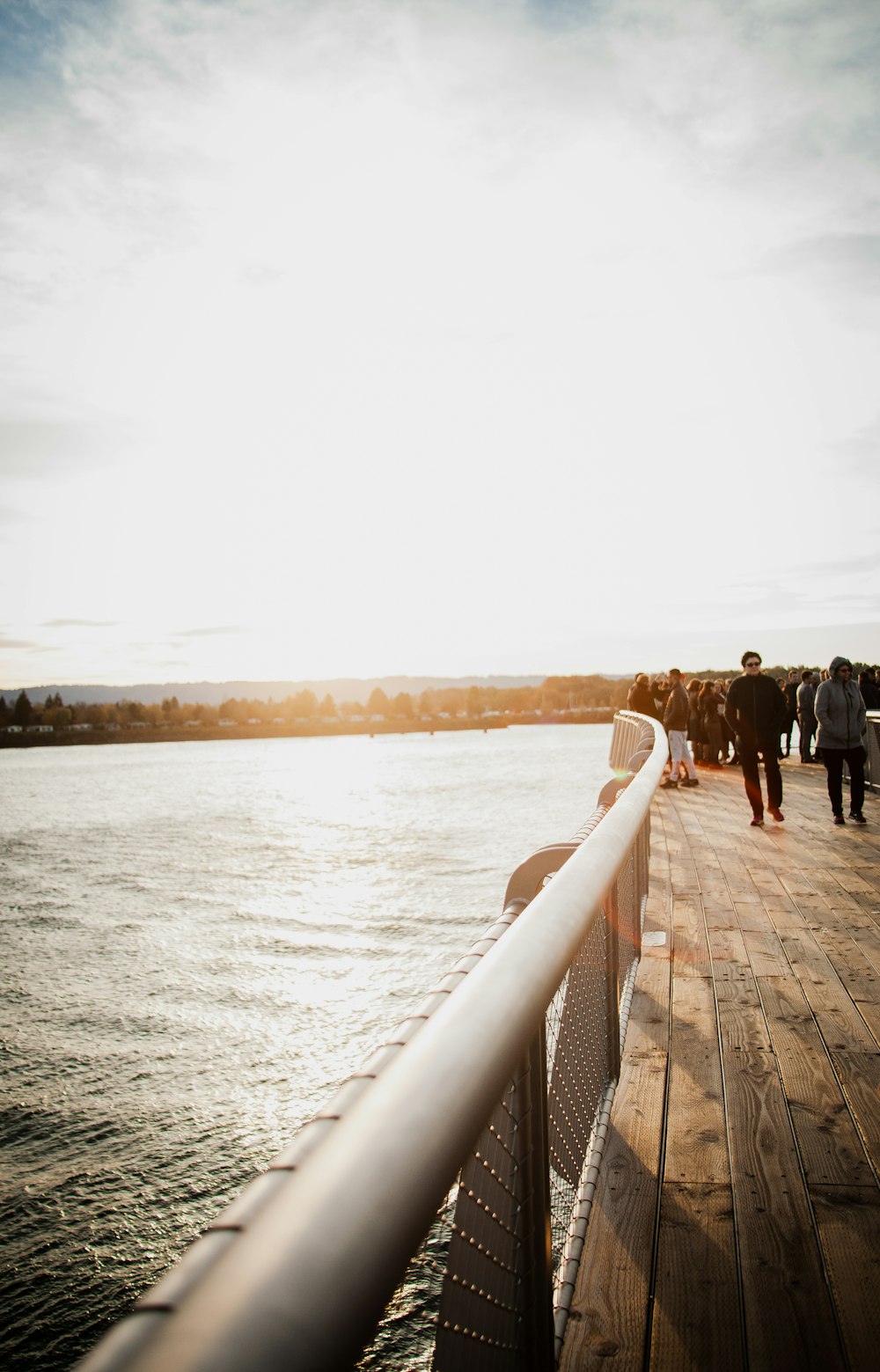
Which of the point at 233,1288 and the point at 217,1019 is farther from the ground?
the point at 233,1288

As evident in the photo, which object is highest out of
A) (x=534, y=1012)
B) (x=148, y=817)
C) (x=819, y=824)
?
(x=534, y=1012)

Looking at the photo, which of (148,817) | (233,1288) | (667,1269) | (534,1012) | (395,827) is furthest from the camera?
(148,817)

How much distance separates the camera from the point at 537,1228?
1704mm

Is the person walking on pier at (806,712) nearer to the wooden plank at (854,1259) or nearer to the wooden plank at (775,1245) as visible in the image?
the wooden plank at (775,1245)

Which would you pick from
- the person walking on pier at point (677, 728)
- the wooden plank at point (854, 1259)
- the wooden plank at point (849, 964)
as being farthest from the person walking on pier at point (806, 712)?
the wooden plank at point (854, 1259)

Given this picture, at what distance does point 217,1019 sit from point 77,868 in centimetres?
1562

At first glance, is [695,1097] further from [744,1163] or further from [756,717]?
[756,717]

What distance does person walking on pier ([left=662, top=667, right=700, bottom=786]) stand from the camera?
53.2ft

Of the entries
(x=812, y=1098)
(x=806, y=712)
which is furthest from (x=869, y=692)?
(x=812, y=1098)

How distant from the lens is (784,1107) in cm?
330

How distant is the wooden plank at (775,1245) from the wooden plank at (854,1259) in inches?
1.3

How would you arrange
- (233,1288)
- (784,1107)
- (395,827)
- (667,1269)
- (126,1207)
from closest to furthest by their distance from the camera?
(233,1288) → (667,1269) → (784,1107) → (126,1207) → (395,827)

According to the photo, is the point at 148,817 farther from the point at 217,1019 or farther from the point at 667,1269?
the point at 667,1269

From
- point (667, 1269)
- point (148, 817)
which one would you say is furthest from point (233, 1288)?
point (148, 817)
